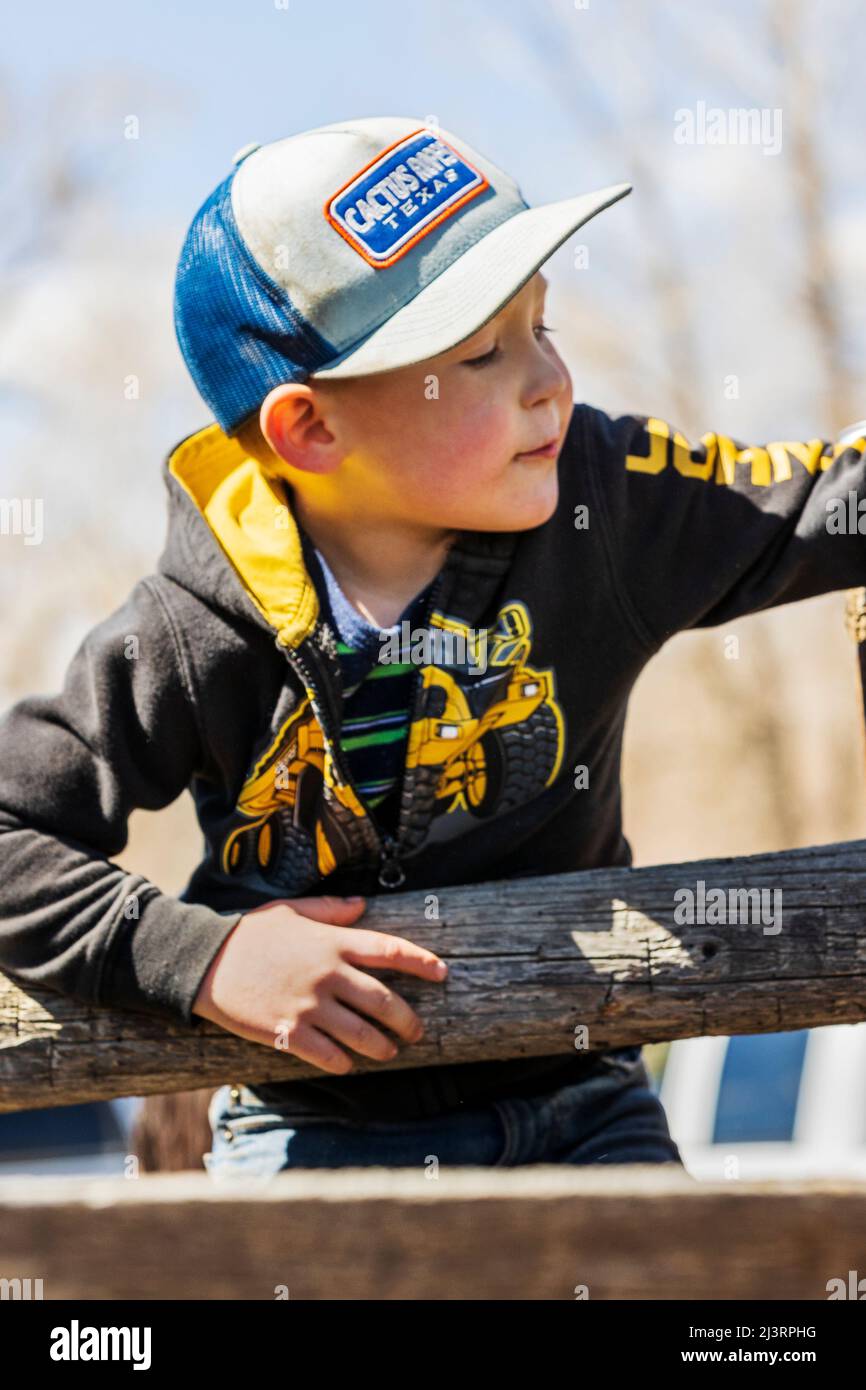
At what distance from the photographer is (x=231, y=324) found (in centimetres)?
248

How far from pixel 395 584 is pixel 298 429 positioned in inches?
10.9

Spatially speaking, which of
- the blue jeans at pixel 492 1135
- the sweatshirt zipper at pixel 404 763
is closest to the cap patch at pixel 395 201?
the sweatshirt zipper at pixel 404 763

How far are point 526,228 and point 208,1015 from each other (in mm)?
1208

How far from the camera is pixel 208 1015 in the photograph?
2.12m

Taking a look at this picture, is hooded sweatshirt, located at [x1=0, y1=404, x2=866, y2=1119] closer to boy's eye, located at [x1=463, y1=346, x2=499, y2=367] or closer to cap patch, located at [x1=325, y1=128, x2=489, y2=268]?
boy's eye, located at [x1=463, y1=346, x2=499, y2=367]

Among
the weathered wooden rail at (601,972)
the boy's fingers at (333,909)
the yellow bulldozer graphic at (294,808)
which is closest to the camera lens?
the weathered wooden rail at (601,972)

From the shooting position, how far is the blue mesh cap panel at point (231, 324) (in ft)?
7.97

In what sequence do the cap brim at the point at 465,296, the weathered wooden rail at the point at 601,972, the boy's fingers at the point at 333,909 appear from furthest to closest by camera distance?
the cap brim at the point at 465,296 → the boy's fingers at the point at 333,909 → the weathered wooden rail at the point at 601,972

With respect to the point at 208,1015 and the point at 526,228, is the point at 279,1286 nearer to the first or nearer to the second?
the point at 208,1015

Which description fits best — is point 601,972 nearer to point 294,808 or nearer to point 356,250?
point 294,808

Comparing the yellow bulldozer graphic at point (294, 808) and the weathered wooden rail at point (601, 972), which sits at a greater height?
the yellow bulldozer graphic at point (294, 808)

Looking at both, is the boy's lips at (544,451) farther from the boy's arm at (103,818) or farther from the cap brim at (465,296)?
the boy's arm at (103,818)

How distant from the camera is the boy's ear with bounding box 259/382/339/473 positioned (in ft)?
8.09
